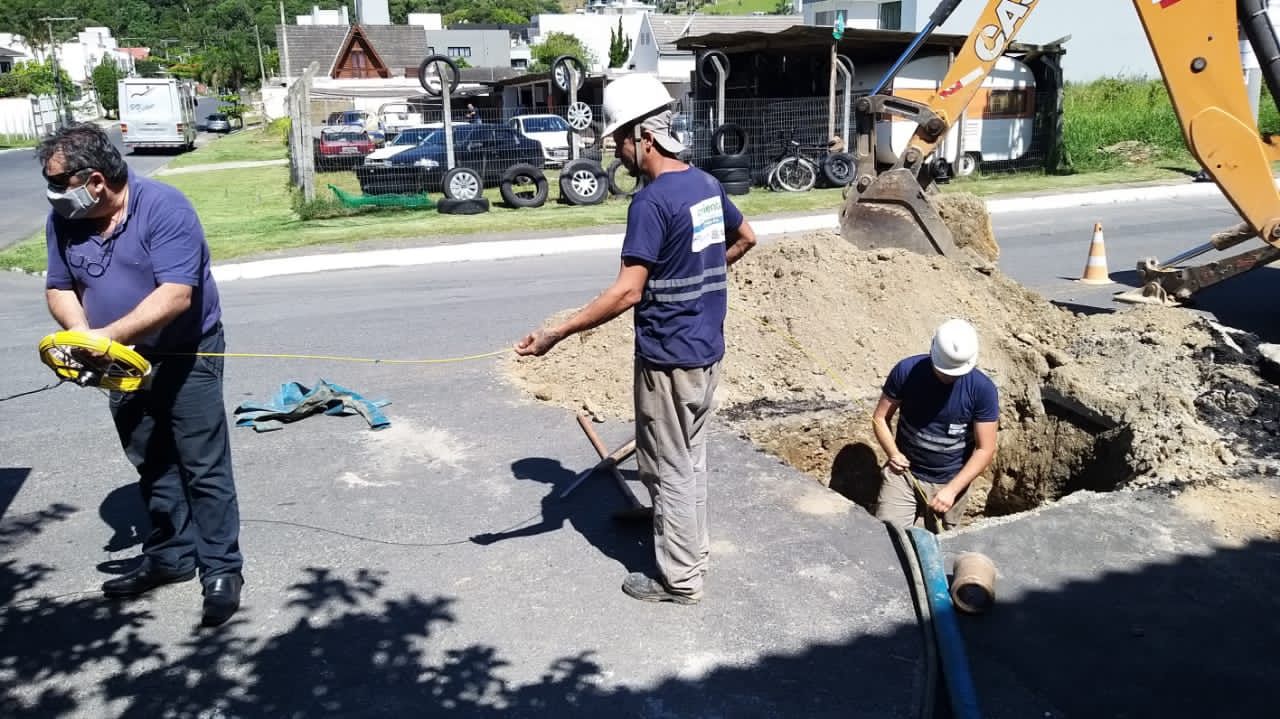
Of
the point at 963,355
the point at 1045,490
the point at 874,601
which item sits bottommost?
the point at 1045,490

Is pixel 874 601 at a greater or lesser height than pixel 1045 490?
greater

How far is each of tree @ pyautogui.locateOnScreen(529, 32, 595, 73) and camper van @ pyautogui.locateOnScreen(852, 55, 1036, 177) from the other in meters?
47.4

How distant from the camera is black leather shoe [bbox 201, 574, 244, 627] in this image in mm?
4156

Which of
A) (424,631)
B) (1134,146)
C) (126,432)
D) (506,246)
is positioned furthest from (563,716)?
(1134,146)

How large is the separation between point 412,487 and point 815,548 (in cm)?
234

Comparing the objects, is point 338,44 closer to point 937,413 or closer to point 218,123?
point 218,123

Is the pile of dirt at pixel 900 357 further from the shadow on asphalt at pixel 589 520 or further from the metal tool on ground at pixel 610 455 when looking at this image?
the shadow on asphalt at pixel 589 520

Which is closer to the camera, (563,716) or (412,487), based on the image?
(563,716)

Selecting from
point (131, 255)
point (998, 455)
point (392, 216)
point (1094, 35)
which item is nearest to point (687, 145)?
point (392, 216)

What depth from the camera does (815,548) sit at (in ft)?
15.8

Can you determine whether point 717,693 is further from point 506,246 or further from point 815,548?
point 506,246

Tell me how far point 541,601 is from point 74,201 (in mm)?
2476

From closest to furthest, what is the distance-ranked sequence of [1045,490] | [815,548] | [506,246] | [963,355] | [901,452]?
[815,548], [963,355], [901,452], [1045,490], [506,246]

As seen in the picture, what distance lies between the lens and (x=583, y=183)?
19.4 meters
